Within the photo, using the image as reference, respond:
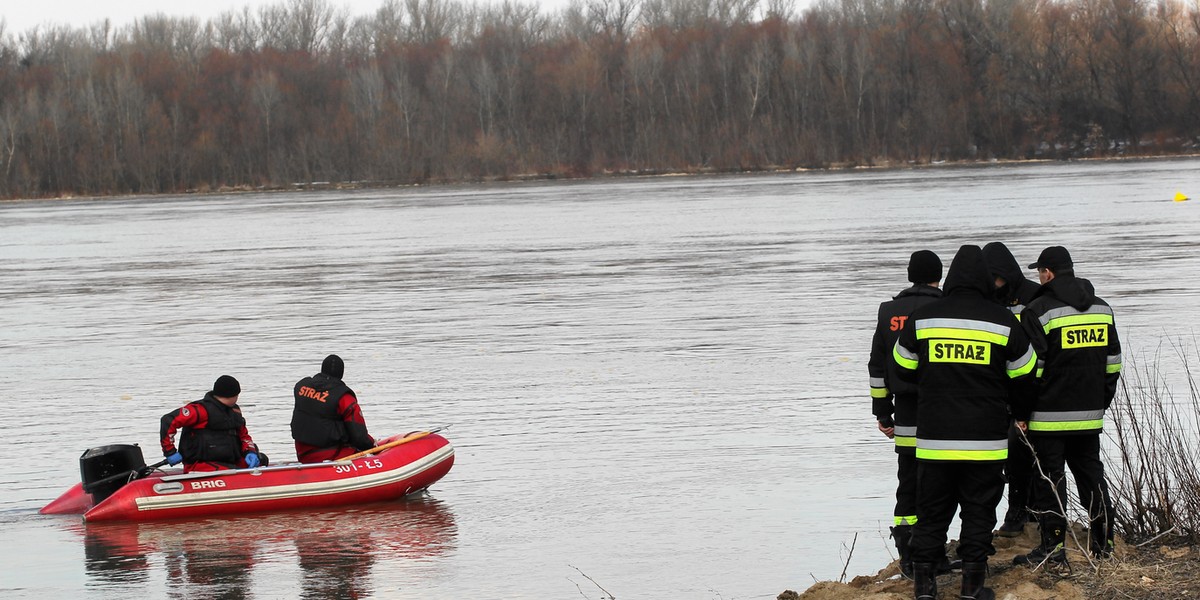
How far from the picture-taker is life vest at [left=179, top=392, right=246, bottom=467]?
10680 millimetres

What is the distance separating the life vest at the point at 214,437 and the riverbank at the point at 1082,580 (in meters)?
4.91

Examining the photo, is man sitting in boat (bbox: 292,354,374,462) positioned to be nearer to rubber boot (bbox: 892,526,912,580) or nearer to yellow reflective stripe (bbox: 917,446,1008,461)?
rubber boot (bbox: 892,526,912,580)

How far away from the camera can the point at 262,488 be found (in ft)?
35.1

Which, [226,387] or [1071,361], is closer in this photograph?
[1071,361]

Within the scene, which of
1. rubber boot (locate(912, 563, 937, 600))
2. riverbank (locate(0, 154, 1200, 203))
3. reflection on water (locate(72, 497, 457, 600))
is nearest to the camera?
rubber boot (locate(912, 563, 937, 600))

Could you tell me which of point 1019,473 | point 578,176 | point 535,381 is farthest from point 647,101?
point 1019,473

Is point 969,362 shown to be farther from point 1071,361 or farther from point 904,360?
point 1071,361

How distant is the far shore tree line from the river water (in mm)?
49476

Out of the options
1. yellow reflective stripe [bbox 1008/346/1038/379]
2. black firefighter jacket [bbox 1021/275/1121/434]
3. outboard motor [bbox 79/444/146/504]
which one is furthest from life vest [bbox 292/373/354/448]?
yellow reflective stripe [bbox 1008/346/1038/379]

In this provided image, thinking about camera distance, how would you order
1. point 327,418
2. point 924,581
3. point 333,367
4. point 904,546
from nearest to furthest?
point 924,581, point 904,546, point 333,367, point 327,418

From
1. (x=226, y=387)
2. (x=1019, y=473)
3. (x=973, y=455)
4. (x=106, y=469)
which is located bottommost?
(x=106, y=469)

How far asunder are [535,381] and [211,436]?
583 centimetres

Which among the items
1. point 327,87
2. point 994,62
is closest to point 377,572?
point 994,62

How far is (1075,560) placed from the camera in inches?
272
